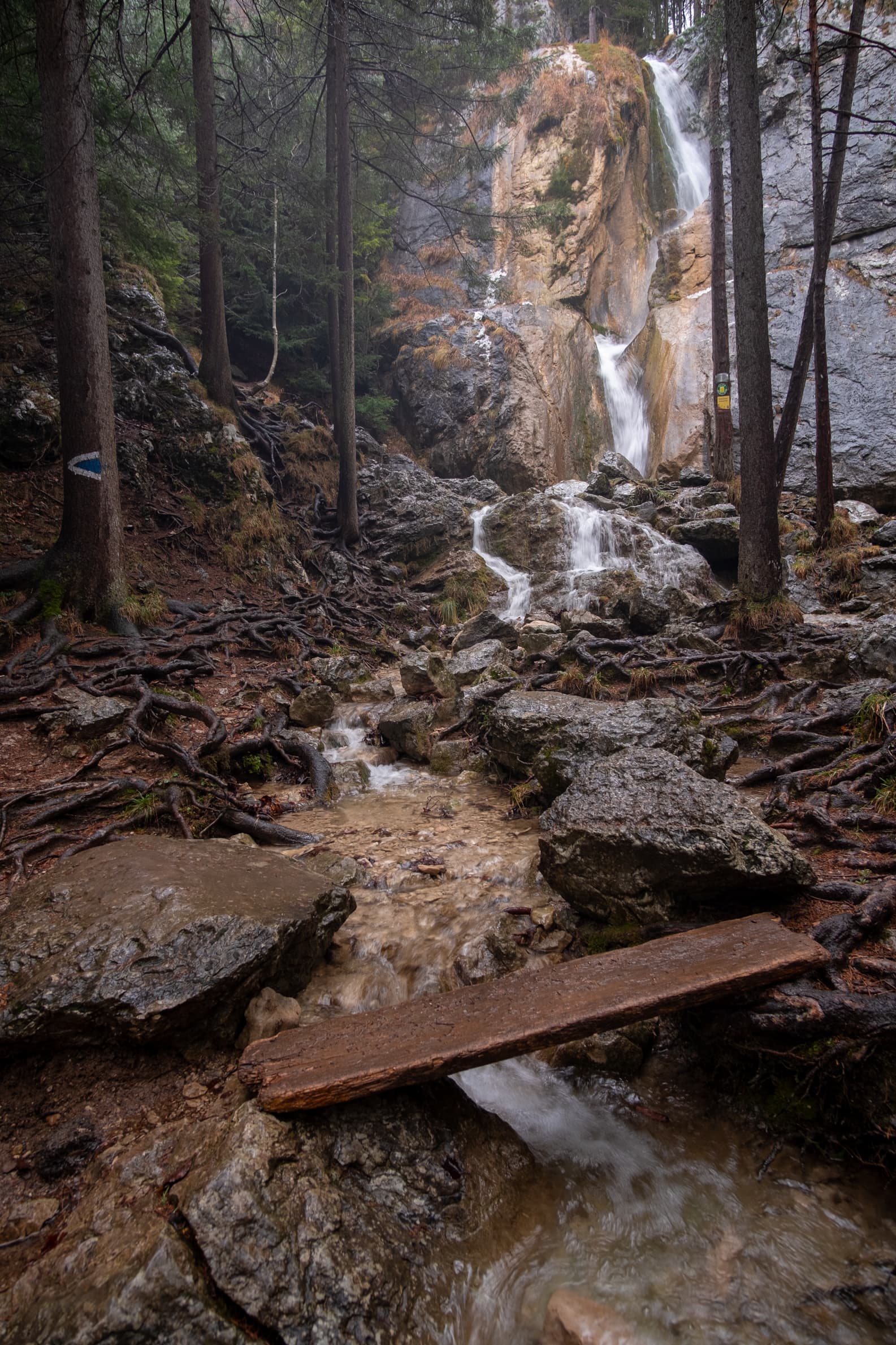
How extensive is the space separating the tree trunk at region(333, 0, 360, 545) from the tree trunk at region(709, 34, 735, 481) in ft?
27.3

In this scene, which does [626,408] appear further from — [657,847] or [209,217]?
[657,847]

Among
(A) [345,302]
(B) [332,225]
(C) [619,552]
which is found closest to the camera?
(A) [345,302]

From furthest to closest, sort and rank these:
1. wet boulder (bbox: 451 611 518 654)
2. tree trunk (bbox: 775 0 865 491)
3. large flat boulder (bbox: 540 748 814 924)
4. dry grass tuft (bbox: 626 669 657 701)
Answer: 1. wet boulder (bbox: 451 611 518 654)
2. tree trunk (bbox: 775 0 865 491)
3. dry grass tuft (bbox: 626 669 657 701)
4. large flat boulder (bbox: 540 748 814 924)

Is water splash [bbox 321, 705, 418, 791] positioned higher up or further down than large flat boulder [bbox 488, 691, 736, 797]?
further down

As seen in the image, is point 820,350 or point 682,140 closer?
point 820,350

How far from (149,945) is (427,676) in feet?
18.2

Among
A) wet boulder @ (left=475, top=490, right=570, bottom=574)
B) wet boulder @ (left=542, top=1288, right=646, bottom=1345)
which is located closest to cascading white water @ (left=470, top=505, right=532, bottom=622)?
wet boulder @ (left=475, top=490, right=570, bottom=574)

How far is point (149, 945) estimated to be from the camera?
8.46ft

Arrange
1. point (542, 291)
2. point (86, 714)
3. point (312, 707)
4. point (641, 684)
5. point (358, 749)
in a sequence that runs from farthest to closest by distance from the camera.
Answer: point (542, 291) → point (312, 707) → point (641, 684) → point (358, 749) → point (86, 714)

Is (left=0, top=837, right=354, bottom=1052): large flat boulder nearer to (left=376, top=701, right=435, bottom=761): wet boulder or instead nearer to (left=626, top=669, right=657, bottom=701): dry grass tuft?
(left=376, top=701, right=435, bottom=761): wet boulder

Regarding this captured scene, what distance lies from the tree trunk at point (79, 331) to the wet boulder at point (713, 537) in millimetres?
10335

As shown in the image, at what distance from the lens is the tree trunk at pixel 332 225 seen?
12828mm

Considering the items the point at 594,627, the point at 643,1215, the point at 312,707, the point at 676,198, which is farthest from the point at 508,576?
the point at 676,198

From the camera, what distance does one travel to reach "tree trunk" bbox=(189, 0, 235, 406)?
1112 centimetres
